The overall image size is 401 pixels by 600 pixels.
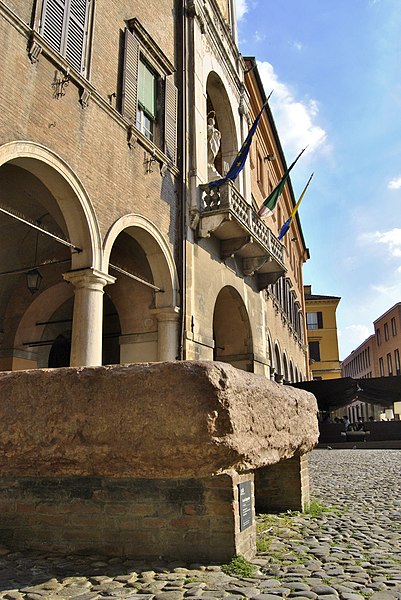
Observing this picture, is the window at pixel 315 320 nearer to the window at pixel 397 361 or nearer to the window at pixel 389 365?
the window at pixel 397 361

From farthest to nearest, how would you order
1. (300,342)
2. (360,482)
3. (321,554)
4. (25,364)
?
(300,342) → (25,364) → (360,482) → (321,554)

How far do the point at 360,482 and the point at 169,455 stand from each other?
6029 millimetres

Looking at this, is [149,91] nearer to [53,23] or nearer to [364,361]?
[53,23]

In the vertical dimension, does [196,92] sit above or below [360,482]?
above

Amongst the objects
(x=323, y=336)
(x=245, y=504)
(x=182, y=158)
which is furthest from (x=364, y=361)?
(x=245, y=504)

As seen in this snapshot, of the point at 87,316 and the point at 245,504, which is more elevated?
the point at 87,316

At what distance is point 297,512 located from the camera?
513 cm

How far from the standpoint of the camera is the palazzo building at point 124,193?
801cm

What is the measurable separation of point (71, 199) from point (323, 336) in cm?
4736

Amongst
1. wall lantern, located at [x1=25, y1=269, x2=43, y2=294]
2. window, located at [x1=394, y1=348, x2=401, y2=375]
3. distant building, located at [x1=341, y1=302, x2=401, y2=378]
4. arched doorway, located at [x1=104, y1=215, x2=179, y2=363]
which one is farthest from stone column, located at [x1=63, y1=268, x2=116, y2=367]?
window, located at [x1=394, y1=348, x2=401, y2=375]

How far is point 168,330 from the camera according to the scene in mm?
10875

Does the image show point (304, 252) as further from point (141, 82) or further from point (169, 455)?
point (169, 455)

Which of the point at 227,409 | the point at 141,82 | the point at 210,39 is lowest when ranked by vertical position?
the point at 227,409

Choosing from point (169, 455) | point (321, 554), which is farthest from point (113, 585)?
point (321, 554)
